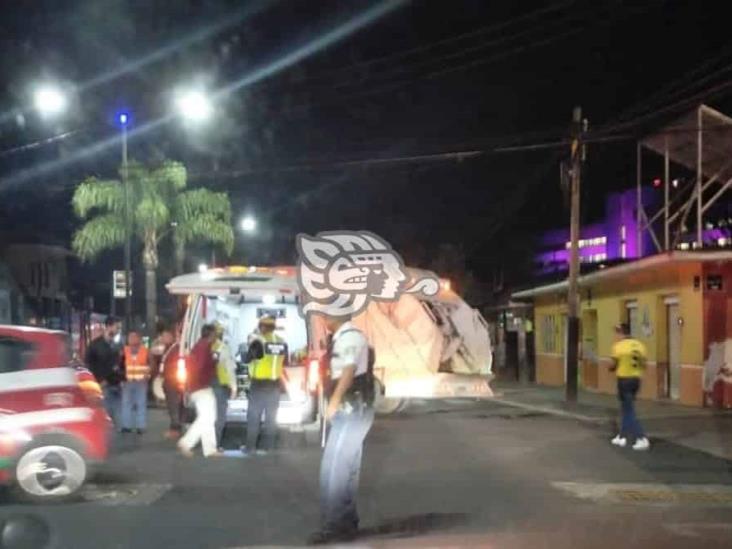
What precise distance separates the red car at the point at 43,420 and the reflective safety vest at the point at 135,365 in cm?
539

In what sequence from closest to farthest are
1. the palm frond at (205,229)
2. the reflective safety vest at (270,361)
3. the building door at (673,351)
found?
the reflective safety vest at (270,361) → the building door at (673,351) → the palm frond at (205,229)

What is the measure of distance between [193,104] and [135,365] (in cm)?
616

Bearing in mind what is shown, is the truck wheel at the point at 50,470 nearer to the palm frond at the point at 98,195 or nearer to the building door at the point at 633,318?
the building door at the point at 633,318

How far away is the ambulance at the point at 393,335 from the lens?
1648 centimetres

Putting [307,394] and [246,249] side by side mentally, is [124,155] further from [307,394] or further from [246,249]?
[246,249]

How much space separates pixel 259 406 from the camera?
14242mm

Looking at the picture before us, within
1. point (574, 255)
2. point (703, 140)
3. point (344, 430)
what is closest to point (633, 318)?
point (574, 255)

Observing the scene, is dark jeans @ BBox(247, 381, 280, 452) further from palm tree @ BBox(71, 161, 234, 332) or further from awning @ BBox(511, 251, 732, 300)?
palm tree @ BBox(71, 161, 234, 332)

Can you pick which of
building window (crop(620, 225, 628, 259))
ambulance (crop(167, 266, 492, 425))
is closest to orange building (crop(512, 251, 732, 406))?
ambulance (crop(167, 266, 492, 425))

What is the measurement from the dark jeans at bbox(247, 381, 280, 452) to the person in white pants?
0.50m

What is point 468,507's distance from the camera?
34.2 feet

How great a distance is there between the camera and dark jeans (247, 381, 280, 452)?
1423cm

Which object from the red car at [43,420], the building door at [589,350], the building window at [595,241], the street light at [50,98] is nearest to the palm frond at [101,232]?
the street light at [50,98]

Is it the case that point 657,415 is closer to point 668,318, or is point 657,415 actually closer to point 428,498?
point 668,318
